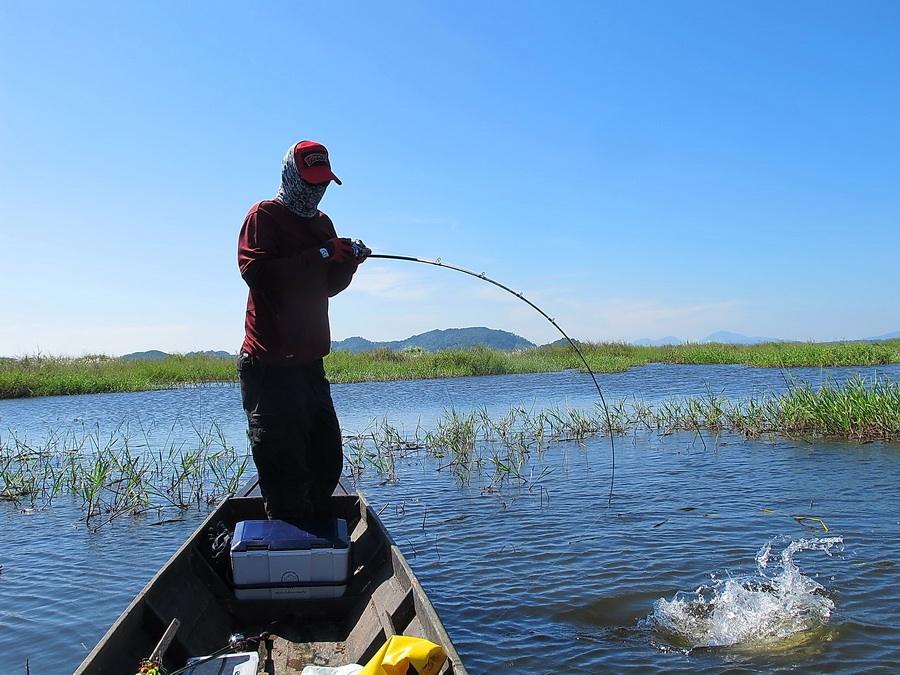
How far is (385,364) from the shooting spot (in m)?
33.3

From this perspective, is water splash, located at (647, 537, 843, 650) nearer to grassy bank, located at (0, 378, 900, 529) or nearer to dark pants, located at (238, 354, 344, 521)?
dark pants, located at (238, 354, 344, 521)

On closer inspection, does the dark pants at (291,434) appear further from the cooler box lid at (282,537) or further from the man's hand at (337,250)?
the man's hand at (337,250)

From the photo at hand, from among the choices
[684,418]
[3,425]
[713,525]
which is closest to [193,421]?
[3,425]

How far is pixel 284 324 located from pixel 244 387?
18.8 inches

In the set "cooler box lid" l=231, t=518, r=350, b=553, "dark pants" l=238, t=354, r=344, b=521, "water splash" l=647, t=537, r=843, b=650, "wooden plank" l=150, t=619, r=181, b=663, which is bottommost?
"water splash" l=647, t=537, r=843, b=650

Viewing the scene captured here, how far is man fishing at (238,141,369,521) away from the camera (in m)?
4.02

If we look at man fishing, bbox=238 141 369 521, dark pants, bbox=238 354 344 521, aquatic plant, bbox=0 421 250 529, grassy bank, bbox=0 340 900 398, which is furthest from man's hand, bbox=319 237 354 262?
grassy bank, bbox=0 340 900 398

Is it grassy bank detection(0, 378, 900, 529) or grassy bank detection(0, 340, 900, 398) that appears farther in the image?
grassy bank detection(0, 340, 900, 398)

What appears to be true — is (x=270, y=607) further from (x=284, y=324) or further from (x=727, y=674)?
(x=727, y=674)

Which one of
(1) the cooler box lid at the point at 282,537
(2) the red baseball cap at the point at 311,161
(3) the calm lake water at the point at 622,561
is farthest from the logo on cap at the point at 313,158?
(3) the calm lake water at the point at 622,561

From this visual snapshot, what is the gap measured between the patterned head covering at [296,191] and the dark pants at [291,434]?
908 millimetres

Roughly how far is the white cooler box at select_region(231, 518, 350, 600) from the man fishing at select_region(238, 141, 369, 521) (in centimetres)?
19

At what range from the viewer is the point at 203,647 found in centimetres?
396

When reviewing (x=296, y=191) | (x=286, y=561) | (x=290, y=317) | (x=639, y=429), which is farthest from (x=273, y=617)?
(x=639, y=429)
